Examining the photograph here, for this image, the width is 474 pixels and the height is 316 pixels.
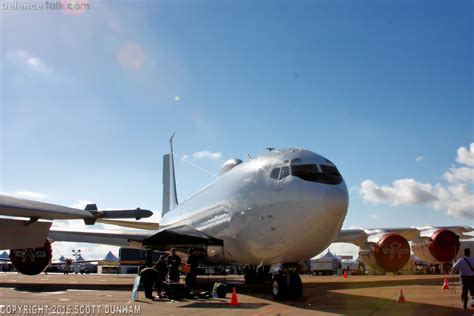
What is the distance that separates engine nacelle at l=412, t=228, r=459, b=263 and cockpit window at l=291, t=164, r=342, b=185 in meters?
10.9

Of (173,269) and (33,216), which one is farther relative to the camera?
(173,269)

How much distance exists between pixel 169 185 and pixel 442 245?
2257 cm

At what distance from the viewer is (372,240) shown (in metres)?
21.2

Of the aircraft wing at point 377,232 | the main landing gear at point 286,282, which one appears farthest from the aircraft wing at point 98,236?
the main landing gear at point 286,282

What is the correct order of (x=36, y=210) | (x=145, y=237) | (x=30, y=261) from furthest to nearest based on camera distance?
(x=145, y=237)
(x=30, y=261)
(x=36, y=210)

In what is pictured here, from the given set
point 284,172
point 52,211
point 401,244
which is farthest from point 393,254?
point 52,211

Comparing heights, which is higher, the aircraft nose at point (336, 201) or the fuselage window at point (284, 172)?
the fuselage window at point (284, 172)

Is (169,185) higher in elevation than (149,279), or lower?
higher

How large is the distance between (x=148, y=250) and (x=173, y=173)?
64.4ft

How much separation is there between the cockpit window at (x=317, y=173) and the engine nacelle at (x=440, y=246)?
10942 mm

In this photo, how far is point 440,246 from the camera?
68.4ft

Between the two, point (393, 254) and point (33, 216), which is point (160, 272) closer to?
point (33, 216)

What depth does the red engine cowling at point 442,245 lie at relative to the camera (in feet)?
68.4

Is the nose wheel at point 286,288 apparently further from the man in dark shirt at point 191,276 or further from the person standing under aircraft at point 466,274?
the person standing under aircraft at point 466,274
